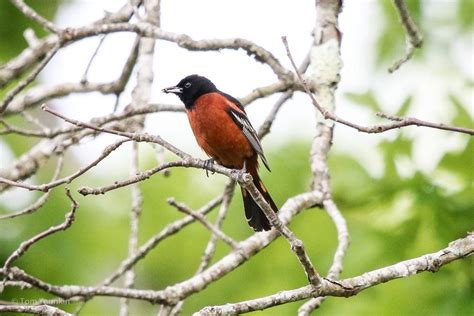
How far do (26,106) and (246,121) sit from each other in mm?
1481

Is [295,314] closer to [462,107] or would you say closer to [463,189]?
[463,189]

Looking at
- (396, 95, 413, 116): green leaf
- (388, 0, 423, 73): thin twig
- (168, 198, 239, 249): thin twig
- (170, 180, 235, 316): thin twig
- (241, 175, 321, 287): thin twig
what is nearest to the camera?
(241, 175, 321, 287): thin twig

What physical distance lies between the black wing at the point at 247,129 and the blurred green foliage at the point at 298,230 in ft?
2.13

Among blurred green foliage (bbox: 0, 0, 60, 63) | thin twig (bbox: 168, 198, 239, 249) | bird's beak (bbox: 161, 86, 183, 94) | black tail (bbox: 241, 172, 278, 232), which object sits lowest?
thin twig (bbox: 168, 198, 239, 249)

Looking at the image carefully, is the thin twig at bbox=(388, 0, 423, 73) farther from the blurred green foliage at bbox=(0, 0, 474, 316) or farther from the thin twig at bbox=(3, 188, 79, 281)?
the thin twig at bbox=(3, 188, 79, 281)

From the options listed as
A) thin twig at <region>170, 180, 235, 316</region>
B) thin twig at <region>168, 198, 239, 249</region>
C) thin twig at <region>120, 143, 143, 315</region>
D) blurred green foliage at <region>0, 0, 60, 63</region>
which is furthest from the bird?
blurred green foliage at <region>0, 0, 60, 63</region>

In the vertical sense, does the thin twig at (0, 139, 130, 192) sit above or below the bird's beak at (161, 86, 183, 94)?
below

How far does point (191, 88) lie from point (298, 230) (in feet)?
4.15

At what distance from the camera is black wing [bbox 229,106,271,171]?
5367mm

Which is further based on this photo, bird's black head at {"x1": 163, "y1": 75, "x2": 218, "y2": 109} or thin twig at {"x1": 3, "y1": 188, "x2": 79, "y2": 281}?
bird's black head at {"x1": 163, "y1": 75, "x2": 218, "y2": 109}

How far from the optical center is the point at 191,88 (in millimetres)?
5988

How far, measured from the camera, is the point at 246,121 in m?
5.59

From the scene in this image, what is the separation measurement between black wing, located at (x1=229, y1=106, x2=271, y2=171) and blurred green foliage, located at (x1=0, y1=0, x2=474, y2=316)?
65 centimetres

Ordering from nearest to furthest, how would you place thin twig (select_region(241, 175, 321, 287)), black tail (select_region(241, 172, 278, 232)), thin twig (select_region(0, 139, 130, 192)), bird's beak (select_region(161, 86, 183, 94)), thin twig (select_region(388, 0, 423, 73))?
thin twig (select_region(241, 175, 321, 287))
thin twig (select_region(0, 139, 130, 192))
black tail (select_region(241, 172, 278, 232))
thin twig (select_region(388, 0, 423, 73))
bird's beak (select_region(161, 86, 183, 94))
